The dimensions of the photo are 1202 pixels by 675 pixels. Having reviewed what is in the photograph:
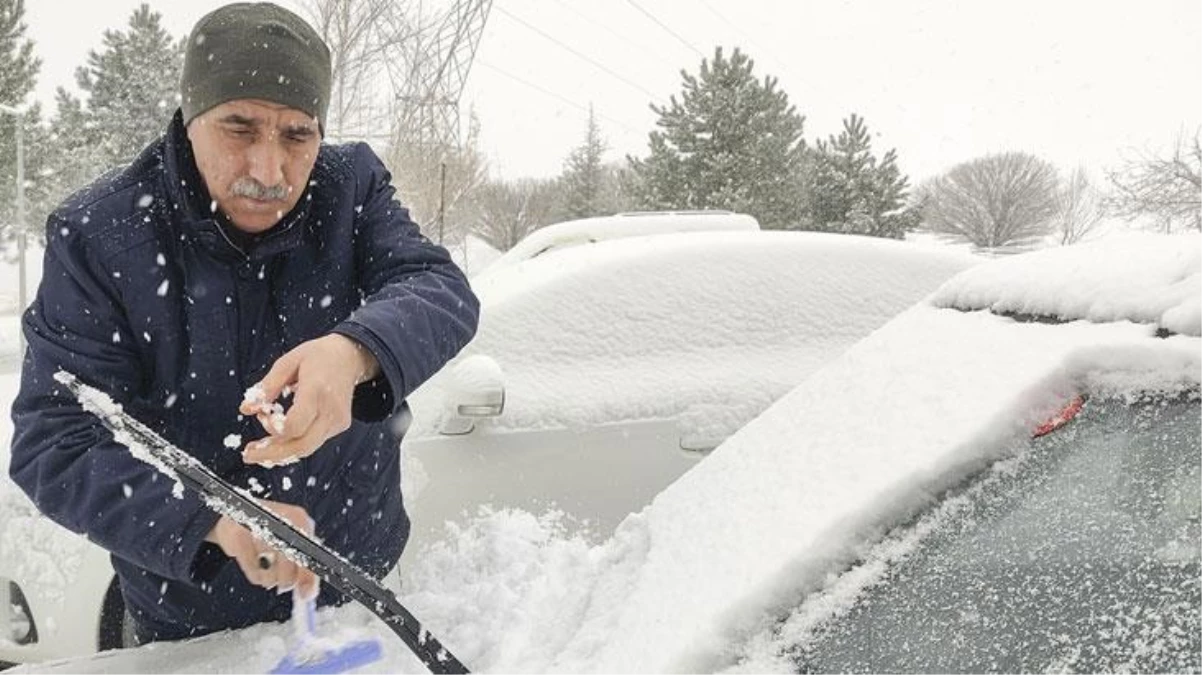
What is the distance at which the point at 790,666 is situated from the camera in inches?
45.3

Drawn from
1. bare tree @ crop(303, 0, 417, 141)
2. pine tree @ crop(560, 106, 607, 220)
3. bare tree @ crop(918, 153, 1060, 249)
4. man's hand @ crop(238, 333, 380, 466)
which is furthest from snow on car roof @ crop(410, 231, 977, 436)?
pine tree @ crop(560, 106, 607, 220)

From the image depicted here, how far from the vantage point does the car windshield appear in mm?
1013

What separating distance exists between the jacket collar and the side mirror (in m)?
1.27

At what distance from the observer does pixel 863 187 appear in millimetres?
21609

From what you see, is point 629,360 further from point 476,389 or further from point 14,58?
point 14,58

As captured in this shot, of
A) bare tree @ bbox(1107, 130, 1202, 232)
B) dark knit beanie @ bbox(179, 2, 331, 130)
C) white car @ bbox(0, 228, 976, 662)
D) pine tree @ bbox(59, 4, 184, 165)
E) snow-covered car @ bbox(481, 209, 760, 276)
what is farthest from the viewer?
pine tree @ bbox(59, 4, 184, 165)

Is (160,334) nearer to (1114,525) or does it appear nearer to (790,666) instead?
(790,666)

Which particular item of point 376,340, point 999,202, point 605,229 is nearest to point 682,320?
point 605,229

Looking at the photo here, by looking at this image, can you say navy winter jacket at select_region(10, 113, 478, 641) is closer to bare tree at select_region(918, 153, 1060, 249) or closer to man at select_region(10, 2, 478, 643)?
man at select_region(10, 2, 478, 643)

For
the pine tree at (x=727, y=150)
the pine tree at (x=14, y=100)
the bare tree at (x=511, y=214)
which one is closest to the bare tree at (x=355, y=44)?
the pine tree at (x=727, y=150)

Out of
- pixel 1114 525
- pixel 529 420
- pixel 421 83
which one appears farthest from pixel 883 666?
pixel 421 83

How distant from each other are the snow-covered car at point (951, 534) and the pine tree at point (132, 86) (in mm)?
28308

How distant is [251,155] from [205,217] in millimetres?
156

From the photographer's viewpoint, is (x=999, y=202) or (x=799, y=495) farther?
(x=999, y=202)
